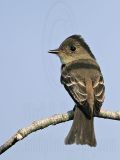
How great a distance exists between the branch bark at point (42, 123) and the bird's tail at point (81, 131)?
20 cm

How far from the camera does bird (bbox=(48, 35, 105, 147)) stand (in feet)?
24.4

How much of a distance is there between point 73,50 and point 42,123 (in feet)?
14.3

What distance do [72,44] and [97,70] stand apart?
1514 millimetres

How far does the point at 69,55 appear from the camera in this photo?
10242 mm

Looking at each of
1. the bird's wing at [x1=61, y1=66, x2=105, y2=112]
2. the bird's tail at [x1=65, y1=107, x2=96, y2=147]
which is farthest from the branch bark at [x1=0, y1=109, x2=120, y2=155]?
the bird's wing at [x1=61, y1=66, x2=105, y2=112]

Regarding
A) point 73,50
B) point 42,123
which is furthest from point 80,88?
point 73,50

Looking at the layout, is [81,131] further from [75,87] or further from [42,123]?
[42,123]

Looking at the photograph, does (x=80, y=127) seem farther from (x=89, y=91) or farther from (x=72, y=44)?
(x=72, y=44)

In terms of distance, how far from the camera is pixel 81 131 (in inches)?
299

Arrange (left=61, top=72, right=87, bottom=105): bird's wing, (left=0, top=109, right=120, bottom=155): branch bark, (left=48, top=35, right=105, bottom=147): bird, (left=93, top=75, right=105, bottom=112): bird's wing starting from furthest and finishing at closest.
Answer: (left=61, top=72, right=87, bottom=105): bird's wing < (left=93, top=75, right=105, bottom=112): bird's wing < (left=48, top=35, right=105, bottom=147): bird < (left=0, top=109, right=120, bottom=155): branch bark

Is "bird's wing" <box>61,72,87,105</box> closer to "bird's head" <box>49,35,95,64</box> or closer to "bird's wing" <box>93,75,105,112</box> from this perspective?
"bird's wing" <box>93,75,105,112</box>

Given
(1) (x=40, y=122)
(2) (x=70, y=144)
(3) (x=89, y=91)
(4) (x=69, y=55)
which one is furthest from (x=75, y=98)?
→ (4) (x=69, y=55)

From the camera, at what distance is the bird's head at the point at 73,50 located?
10203 mm

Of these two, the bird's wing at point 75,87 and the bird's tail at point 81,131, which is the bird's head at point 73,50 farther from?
the bird's tail at point 81,131
